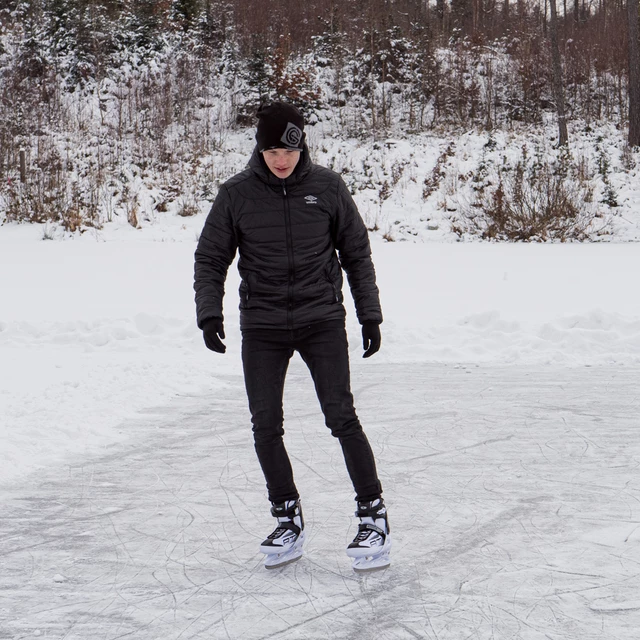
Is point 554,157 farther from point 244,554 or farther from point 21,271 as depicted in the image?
point 244,554

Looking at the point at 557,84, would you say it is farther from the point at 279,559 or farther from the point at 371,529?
the point at 279,559

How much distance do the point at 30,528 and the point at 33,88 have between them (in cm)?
2137

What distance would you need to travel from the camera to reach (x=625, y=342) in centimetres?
707

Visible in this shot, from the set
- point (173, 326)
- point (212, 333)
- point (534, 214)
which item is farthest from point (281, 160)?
point (534, 214)

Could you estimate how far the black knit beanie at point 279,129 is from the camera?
2699 mm

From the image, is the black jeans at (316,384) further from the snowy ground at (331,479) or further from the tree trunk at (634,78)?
the tree trunk at (634,78)

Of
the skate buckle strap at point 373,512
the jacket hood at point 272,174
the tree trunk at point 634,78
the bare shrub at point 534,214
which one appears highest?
the tree trunk at point 634,78

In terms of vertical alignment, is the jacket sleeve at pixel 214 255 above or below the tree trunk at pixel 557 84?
below

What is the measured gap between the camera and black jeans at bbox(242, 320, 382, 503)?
280 cm

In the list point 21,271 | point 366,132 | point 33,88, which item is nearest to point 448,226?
point 366,132

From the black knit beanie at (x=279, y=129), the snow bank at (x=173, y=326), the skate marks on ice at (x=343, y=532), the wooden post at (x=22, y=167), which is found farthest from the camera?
the wooden post at (x=22, y=167)

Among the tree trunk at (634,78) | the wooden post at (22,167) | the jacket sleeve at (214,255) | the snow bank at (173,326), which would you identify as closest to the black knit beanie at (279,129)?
the jacket sleeve at (214,255)

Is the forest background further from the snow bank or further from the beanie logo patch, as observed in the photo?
the beanie logo patch

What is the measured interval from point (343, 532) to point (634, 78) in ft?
67.5
